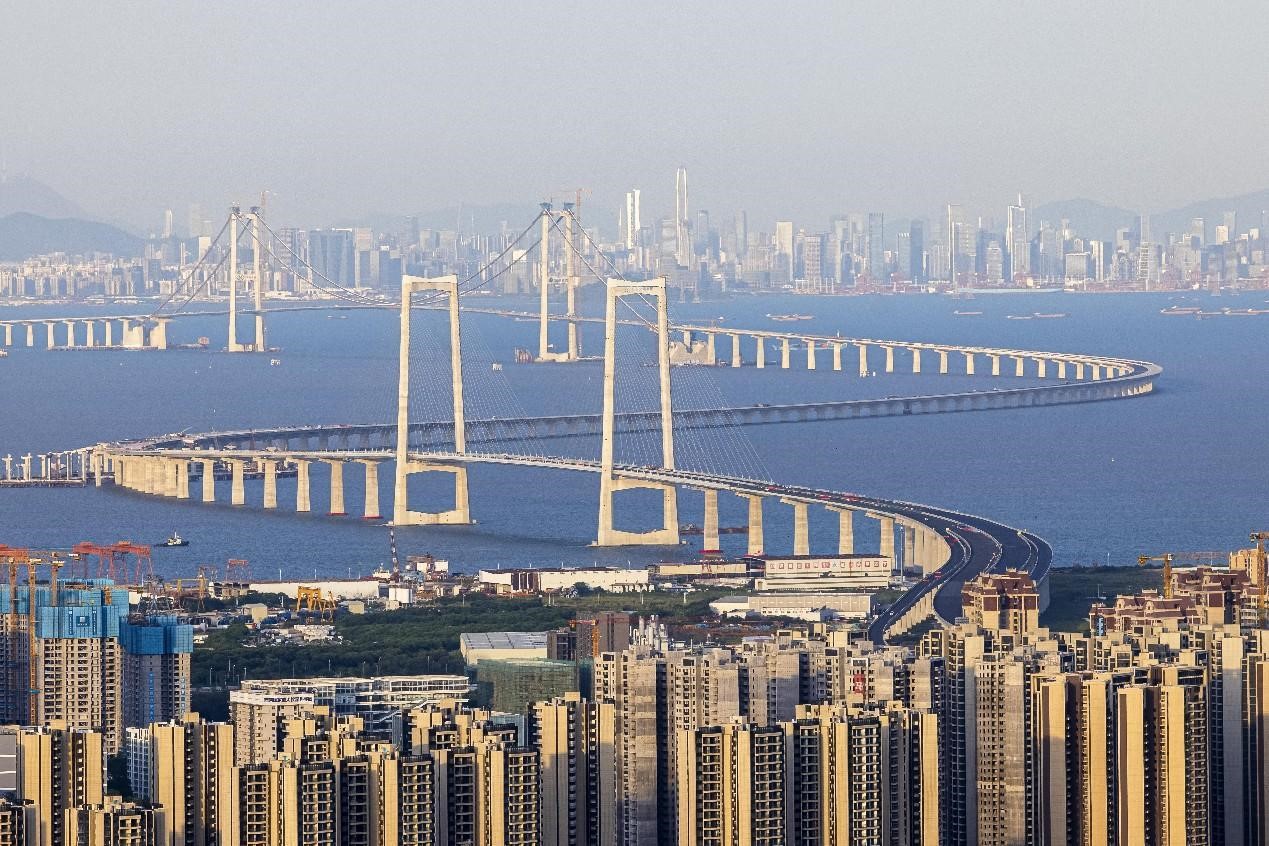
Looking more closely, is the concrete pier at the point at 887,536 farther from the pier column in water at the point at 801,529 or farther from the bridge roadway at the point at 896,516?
the pier column in water at the point at 801,529

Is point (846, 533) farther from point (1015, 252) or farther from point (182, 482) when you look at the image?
point (1015, 252)

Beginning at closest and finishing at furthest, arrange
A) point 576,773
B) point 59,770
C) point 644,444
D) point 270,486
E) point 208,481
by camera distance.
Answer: point 59,770 < point 576,773 < point 270,486 < point 208,481 < point 644,444

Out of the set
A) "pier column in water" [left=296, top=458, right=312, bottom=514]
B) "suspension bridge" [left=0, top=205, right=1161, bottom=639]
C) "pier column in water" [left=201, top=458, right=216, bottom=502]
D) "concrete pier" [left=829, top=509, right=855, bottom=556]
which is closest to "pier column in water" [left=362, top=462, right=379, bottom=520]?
"suspension bridge" [left=0, top=205, right=1161, bottom=639]

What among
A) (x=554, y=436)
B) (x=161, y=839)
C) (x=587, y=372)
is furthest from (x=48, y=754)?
(x=587, y=372)

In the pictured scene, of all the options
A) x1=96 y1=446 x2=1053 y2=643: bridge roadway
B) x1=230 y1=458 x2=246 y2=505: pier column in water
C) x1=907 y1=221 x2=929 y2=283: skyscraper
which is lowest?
x1=230 y1=458 x2=246 y2=505: pier column in water

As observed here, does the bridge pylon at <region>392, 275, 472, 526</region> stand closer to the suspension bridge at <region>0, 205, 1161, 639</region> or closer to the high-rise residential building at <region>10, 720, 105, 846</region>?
the suspension bridge at <region>0, 205, 1161, 639</region>

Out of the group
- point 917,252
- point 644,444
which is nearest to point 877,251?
point 917,252
